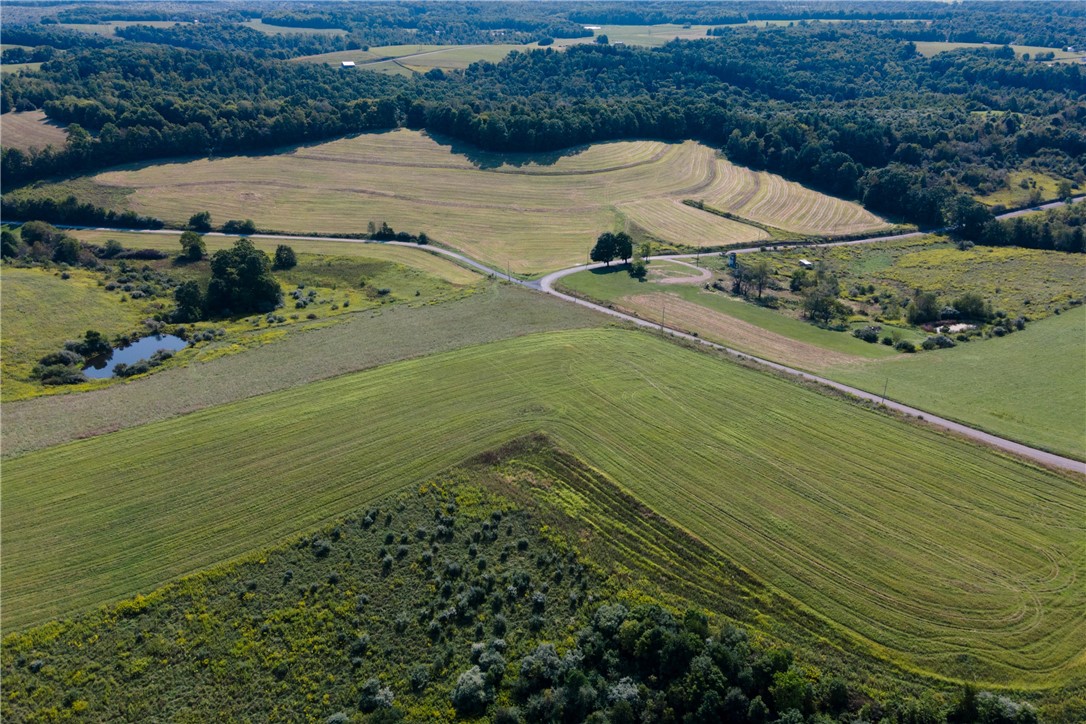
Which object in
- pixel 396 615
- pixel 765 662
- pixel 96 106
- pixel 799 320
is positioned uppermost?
pixel 96 106

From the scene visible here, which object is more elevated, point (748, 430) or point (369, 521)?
point (748, 430)

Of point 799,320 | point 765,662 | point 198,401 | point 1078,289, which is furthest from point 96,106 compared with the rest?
→ point 1078,289

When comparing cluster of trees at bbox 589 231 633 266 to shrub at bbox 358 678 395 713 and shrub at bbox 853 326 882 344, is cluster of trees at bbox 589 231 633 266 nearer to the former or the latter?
shrub at bbox 853 326 882 344

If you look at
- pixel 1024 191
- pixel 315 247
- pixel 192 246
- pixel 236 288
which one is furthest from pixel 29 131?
pixel 1024 191

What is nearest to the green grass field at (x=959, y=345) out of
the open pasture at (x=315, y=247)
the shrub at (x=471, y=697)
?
the open pasture at (x=315, y=247)

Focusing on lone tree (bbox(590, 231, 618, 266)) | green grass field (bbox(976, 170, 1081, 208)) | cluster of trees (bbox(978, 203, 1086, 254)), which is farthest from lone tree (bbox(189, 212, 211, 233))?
green grass field (bbox(976, 170, 1081, 208))

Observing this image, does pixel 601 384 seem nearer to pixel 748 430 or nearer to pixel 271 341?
pixel 748 430
